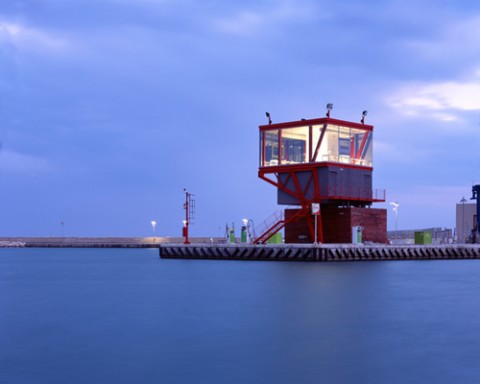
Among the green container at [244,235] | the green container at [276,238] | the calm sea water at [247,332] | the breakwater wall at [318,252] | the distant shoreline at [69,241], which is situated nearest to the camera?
the calm sea water at [247,332]

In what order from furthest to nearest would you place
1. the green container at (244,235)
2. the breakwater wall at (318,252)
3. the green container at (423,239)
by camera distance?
the green container at (423,239) → the green container at (244,235) → the breakwater wall at (318,252)

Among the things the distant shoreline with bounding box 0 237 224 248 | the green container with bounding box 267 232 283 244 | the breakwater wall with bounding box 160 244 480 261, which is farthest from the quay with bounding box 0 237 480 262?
the distant shoreline with bounding box 0 237 224 248

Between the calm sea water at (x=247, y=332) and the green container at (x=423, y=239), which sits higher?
the green container at (x=423, y=239)

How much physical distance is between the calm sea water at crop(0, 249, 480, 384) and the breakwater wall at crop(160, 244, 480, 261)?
11.4 m

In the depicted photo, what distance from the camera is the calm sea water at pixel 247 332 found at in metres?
16.8

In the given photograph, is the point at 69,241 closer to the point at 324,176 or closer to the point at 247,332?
the point at 324,176

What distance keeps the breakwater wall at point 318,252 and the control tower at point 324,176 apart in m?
1.50

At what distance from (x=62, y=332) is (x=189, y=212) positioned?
1610 inches

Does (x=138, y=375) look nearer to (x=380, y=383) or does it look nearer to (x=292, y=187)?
(x=380, y=383)

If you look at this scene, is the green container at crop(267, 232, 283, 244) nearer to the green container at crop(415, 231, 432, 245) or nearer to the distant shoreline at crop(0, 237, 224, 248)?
the green container at crop(415, 231, 432, 245)

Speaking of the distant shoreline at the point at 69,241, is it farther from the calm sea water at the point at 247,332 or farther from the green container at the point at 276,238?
the calm sea water at the point at 247,332

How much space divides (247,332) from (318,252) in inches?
1184

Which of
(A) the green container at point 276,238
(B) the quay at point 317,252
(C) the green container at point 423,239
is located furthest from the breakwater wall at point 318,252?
(A) the green container at point 276,238

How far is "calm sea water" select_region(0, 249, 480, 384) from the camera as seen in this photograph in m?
16.8
